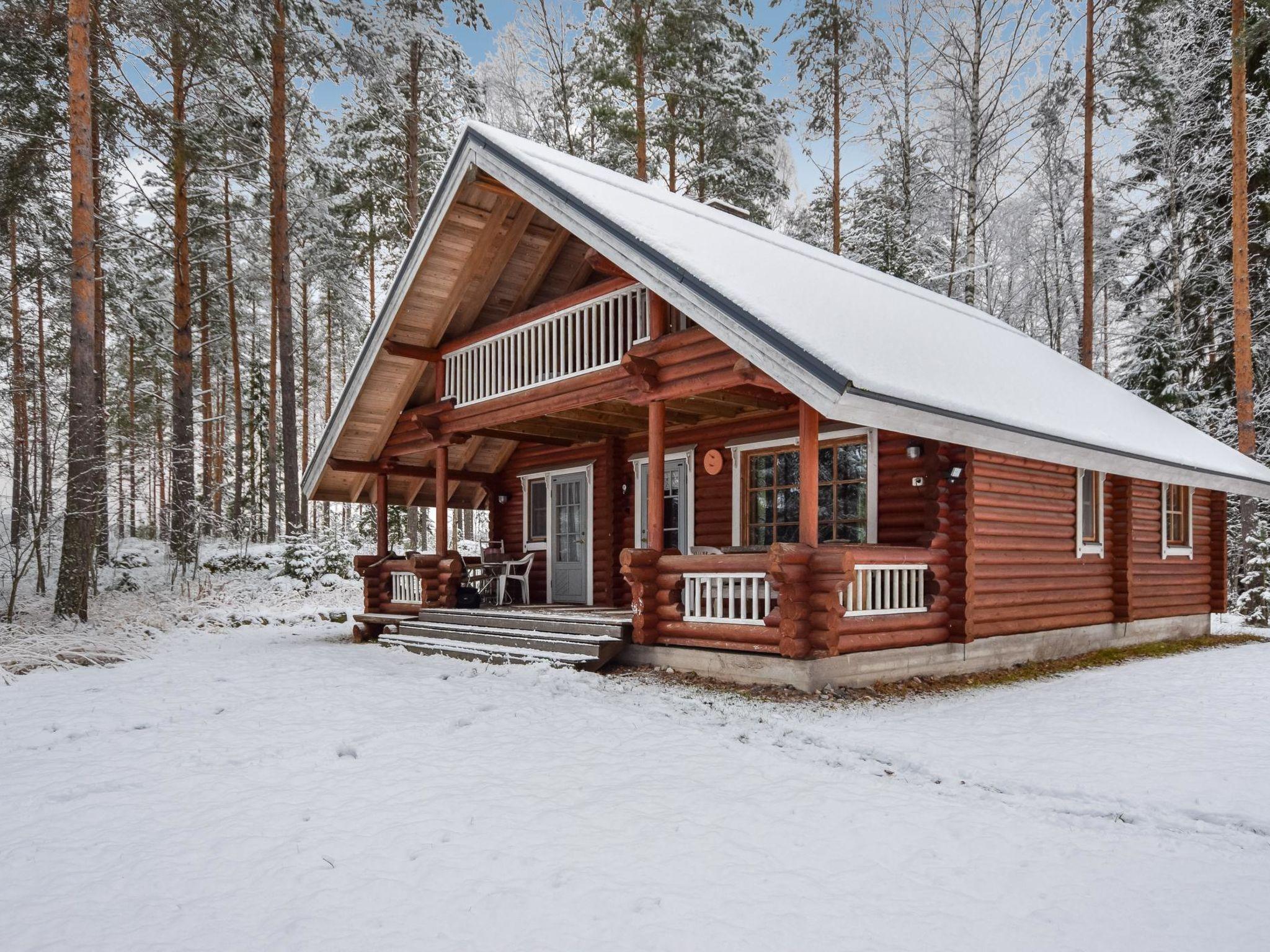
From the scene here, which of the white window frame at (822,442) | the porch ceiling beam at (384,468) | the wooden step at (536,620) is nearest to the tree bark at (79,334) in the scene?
the porch ceiling beam at (384,468)

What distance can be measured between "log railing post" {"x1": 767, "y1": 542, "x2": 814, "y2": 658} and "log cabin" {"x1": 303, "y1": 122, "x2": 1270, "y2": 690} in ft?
0.08

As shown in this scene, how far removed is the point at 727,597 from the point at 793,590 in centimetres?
158

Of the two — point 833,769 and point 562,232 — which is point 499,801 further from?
point 562,232

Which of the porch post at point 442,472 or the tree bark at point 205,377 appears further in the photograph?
the tree bark at point 205,377

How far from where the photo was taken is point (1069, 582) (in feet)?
35.7

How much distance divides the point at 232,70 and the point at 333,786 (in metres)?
16.6

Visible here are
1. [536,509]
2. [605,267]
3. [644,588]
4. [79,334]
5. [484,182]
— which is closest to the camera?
[644,588]

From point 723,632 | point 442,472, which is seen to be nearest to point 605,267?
point 442,472

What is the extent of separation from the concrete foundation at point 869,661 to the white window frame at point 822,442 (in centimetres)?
126

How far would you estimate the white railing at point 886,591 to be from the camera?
313 inches

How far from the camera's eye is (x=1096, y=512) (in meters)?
11.6

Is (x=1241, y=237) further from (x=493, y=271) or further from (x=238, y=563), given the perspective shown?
(x=238, y=563)

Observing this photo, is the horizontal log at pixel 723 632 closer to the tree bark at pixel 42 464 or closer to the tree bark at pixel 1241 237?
the tree bark at pixel 42 464

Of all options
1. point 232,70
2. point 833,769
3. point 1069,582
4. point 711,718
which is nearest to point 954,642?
point 1069,582
